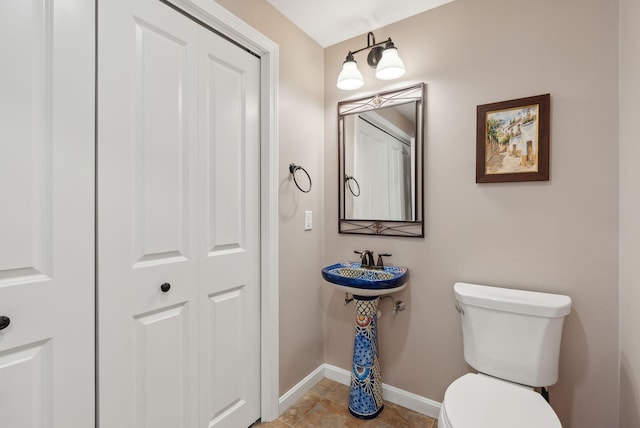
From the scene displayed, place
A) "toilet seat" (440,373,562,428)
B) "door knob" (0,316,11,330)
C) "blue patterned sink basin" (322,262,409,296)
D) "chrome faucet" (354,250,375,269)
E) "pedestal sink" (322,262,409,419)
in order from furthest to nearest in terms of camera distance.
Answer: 1. "chrome faucet" (354,250,375,269)
2. "pedestal sink" (322,262,409,419)
3. "blue patterned sink basin" (322,262,409,296)
4. "toilet seat" (440,373,562,428)
5. "door knob" (0,316,11,330)

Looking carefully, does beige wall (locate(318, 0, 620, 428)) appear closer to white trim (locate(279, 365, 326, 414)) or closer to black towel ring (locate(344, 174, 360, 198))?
black towel ring (locate(344, 174, 360, 198))

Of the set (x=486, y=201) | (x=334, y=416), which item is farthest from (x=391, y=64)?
(x=334, y=416)

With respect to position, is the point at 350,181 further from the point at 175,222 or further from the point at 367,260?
the point at 175,222

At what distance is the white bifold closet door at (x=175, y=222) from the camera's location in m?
1.14

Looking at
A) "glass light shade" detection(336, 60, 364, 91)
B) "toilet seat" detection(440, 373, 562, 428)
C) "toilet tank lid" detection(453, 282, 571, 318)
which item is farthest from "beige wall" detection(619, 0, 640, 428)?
"glass light shade" detection(336, 60, 364, 91)

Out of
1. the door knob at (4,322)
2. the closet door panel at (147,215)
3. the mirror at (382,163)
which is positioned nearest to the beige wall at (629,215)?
the mirror at (382,163)

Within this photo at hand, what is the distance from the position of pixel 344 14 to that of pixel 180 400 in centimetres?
216

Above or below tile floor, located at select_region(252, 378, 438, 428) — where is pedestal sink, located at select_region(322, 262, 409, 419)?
above

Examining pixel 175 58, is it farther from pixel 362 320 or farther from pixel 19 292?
pixel 362 320

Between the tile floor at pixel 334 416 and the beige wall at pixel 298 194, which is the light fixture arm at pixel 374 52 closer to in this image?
the beige wall at pixel 298 194

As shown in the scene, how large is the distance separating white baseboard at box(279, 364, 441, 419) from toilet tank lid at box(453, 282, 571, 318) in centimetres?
76

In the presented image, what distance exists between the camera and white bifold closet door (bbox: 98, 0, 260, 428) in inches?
44.9

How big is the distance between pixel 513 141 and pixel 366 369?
1457mm

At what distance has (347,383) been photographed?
214 cm
